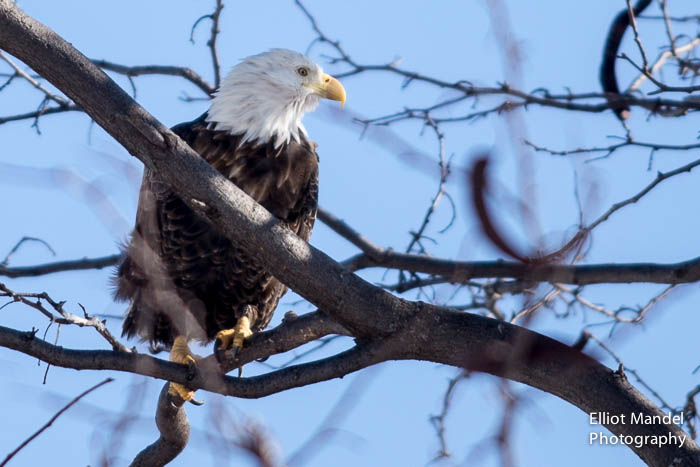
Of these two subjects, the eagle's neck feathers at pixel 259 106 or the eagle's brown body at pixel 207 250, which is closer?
the eagle's brown body at pixel 207 250

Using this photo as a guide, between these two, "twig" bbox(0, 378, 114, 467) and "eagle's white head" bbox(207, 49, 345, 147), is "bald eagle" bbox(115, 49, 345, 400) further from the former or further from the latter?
"twig" bbox(0, 378, 114, 467)

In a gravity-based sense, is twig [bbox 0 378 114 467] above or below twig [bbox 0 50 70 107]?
below

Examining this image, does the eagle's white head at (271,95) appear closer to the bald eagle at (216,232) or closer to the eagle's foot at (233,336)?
the bald eagle at (216,232)

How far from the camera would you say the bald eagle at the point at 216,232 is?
3914mm

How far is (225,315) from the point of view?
425 cm

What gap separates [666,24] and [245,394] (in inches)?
80.0

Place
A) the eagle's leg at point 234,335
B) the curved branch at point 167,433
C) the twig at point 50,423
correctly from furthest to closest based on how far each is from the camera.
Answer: the eagle's leg at point 234,335 → the curved branch at point 167,433 → the twig at point 50,423

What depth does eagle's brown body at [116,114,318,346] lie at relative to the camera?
12.8ft

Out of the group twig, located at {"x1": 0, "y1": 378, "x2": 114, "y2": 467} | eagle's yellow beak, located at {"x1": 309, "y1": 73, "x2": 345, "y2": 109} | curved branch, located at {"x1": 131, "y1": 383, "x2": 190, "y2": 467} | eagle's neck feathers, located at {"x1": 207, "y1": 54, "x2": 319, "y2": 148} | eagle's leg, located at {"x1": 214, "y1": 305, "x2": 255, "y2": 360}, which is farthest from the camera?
eagle's yellow beak, located at {"x1": 309, "y1": 73, "x2": 345, "y2": 109}

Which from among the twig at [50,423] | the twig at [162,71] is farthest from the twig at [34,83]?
the twig at [50,423]

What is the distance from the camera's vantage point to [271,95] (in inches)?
177

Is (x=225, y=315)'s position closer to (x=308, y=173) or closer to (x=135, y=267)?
(x=135, y=267)

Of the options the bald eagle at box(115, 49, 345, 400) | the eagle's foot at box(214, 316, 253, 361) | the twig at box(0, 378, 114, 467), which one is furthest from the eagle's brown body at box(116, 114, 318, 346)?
the twig at box(0, 378, 114, 467)

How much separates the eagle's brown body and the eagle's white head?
80mm
